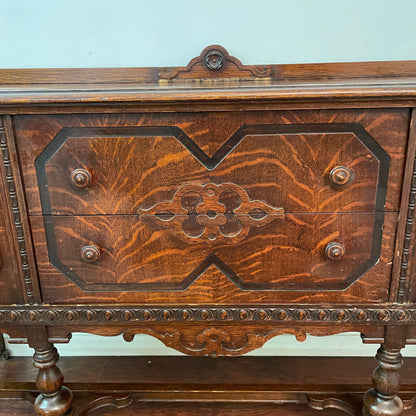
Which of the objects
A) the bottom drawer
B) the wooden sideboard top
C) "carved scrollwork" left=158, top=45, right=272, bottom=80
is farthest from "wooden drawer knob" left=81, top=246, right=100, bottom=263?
"carved scrollwork" left=158, top=45, right=272, bottom=80

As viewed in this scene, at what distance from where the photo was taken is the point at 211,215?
917 mm

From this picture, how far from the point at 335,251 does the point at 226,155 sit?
1.12ft

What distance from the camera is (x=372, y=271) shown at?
3.09 feet

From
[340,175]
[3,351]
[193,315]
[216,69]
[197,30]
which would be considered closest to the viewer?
[340,175]

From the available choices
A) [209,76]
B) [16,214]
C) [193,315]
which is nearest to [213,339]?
[193,315]

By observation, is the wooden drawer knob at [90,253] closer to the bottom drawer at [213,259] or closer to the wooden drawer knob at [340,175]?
the bottom drawer at [213,259]

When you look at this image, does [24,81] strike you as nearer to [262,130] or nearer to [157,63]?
[157,63]

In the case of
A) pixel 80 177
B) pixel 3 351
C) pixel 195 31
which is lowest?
pixel 3 351

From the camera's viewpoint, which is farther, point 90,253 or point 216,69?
point 216,69

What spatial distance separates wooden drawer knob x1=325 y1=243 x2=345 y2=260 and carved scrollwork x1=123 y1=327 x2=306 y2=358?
0.74ft

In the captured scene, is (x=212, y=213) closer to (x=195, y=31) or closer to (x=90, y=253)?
(x=90, y=253)

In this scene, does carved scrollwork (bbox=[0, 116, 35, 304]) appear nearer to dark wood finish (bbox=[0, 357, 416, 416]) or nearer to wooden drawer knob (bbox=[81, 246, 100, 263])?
wooden drawer knob (bbox=[81, 246, 100, 263])

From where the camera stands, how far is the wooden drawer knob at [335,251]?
36.0 inches

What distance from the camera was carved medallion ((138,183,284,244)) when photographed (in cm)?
90
